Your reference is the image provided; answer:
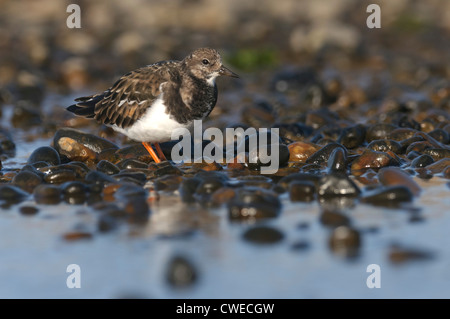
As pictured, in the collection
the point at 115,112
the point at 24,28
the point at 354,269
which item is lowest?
the point at 354,269

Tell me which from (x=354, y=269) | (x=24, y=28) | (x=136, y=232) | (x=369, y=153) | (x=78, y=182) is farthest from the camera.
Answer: (x=24, y=28)

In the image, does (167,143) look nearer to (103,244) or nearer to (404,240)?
(103,244)

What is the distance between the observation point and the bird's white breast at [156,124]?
25.6 feet

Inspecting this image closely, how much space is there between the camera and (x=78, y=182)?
7254 millimetres

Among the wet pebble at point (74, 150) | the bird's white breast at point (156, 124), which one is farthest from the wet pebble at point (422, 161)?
the wet pebble at point (74, 150)

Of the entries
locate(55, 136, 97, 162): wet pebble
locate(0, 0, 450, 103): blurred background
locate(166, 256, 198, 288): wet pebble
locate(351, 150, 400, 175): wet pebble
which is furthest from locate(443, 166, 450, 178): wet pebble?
locate(0, 0, 450, 103): blurred background

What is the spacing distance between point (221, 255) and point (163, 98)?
9.59ft

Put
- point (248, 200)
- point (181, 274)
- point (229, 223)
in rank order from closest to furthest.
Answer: point (181, 274) < point (229, 223) < point (248, 200)

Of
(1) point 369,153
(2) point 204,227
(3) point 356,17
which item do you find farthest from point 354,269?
(3) point 356,17

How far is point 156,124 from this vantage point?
784 cm

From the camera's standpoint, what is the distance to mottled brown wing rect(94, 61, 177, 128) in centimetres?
806

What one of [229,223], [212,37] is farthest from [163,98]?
[212,37]

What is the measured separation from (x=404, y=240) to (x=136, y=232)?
2.50 metres

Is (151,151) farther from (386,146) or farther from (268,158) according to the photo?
(386,146)
